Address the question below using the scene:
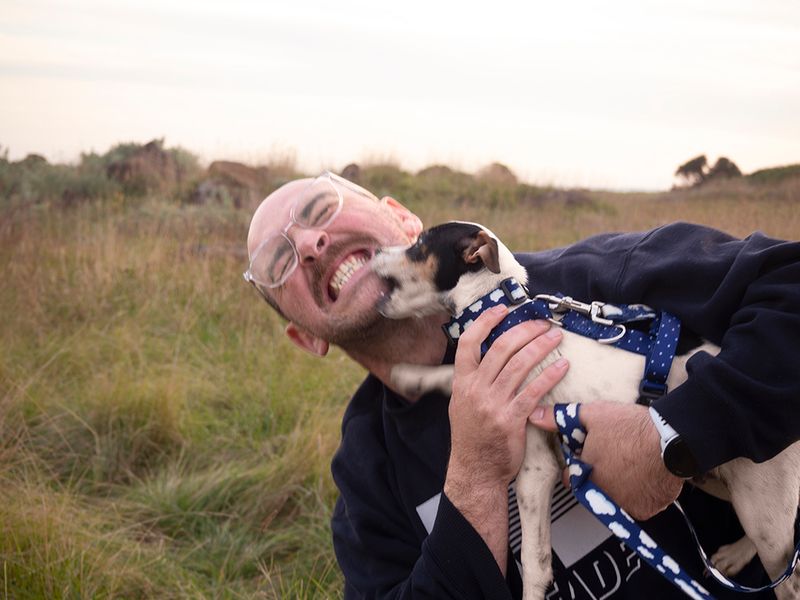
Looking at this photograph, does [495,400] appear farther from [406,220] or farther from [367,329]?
[406,220]

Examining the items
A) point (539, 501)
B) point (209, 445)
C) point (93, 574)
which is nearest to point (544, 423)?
point (539, 501)

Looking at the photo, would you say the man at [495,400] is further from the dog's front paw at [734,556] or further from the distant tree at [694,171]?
the distant tree at [694,171]

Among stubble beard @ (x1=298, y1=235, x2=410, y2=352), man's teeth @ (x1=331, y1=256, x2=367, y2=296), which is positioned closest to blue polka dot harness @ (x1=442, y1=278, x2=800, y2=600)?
stubble beard @ (x1=298, y1=235, x2=410, y2=352)

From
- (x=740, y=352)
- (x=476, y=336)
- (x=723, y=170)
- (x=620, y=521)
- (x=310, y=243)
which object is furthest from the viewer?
(x=723, y=170)

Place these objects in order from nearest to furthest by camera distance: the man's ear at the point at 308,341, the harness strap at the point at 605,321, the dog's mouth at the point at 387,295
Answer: the harness strap at the point at 605,321
the dog's mouth at the point at 387,295
the man's ear at the point at 308,341

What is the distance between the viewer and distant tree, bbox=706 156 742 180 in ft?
43.3

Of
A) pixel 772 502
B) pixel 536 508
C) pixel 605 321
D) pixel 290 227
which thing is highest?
pixel 290 227

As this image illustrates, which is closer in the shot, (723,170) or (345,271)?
(345,271)

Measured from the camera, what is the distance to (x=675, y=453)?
6.89 ft

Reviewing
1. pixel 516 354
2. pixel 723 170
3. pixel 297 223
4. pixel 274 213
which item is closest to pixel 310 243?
pixel 297 223

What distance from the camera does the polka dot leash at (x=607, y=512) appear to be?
215cm

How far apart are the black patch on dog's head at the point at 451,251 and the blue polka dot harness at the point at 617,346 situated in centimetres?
13

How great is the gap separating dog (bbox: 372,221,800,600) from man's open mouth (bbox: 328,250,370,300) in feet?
0.76

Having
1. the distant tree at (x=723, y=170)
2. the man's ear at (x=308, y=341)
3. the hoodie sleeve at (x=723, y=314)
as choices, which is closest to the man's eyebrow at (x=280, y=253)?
the man's ear at (x=308, y=341)
